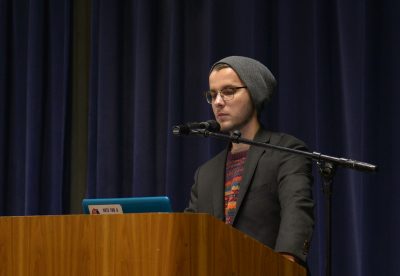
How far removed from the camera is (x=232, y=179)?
244 cm

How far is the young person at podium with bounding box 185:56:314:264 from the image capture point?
6.97 feet

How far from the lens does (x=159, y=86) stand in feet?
12.3

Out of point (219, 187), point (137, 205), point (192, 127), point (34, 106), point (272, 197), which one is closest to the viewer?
point (137, 205)

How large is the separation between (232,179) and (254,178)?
0.41 ft

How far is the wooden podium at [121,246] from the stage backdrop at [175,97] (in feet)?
5.28

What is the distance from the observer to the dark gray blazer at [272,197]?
2.09 meters

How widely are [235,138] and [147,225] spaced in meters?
0.54

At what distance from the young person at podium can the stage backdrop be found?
70 centimetres

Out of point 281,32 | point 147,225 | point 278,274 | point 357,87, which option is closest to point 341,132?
point 357,87

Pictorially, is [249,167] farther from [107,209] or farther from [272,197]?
[107,209]

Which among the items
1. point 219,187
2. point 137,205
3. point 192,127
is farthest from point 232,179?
point 137,205

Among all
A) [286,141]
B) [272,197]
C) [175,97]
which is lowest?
[272,197]

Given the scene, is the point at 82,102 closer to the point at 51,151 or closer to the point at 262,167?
the point at 51,151

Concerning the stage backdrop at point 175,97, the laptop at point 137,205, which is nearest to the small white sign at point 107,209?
the laptop at point 137,205
